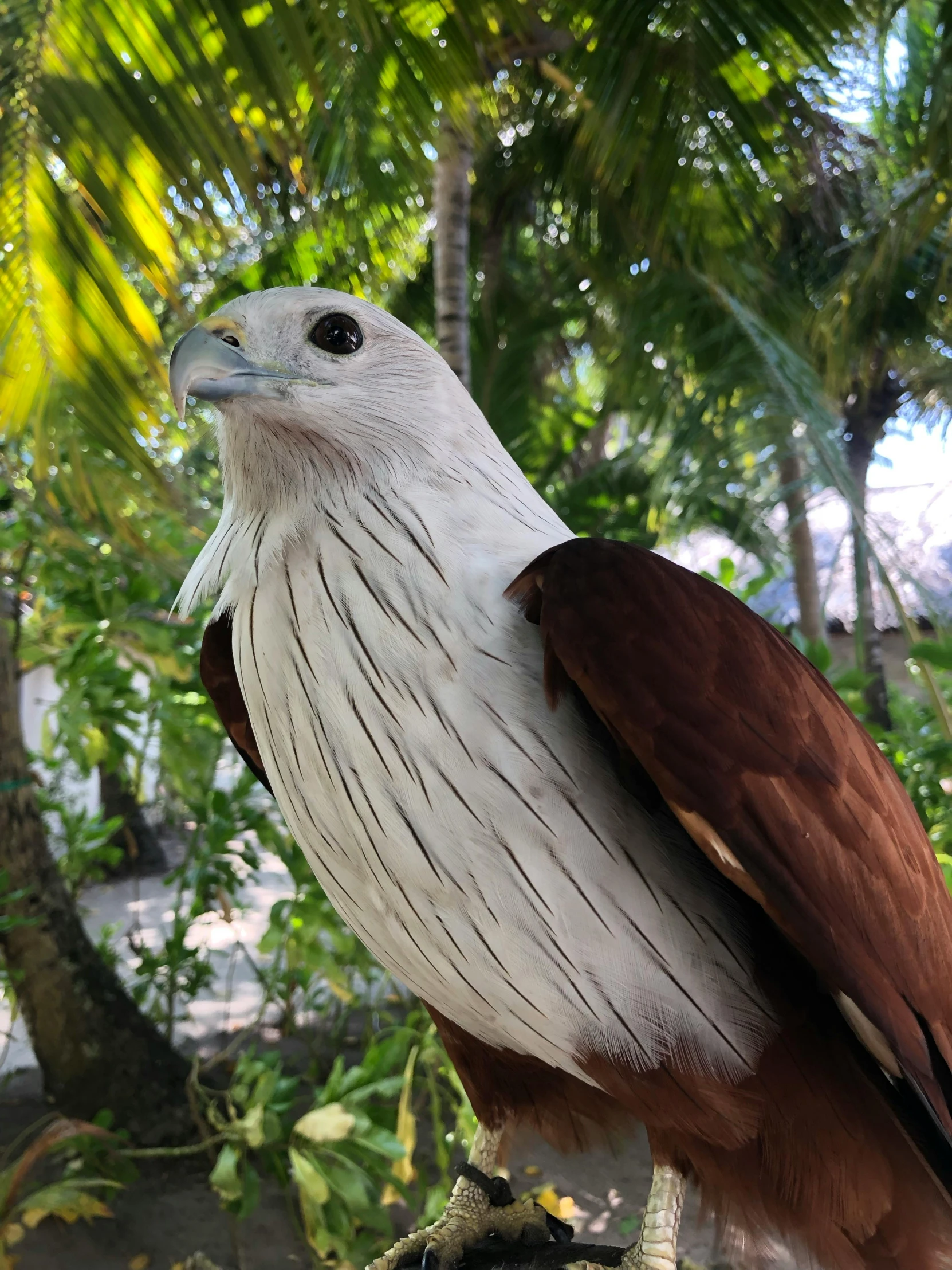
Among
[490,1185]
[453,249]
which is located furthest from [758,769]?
[453,249]

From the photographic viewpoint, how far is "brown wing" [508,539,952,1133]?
0.68 meters

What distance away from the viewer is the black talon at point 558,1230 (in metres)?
1.08

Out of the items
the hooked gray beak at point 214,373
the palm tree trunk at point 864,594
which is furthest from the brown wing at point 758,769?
the palm tree trunk at point 864,594

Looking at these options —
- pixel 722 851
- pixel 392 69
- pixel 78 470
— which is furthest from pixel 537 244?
pixel 722 851

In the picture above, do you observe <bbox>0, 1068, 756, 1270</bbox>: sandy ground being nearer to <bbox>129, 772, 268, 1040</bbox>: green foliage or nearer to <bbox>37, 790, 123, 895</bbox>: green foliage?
<bbox>129, 772, 268, 1040</bbox>: green foliage

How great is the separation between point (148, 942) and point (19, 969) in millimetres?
2368

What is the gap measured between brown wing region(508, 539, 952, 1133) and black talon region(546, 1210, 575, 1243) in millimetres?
570

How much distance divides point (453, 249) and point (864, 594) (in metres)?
1.53

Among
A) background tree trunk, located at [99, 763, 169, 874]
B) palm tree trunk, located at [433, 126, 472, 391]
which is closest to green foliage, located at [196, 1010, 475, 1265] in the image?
palm tree trunk, located at [433, 126, 472, 391]

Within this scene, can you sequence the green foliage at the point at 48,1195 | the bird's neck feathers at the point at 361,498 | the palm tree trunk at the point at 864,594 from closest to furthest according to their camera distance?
the bird's neck feathers at the point at 361,498 < the green foliage at the point at 48,1195 < the palm tree trunk at the point at 864,594

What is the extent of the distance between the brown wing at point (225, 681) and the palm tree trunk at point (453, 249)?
150cm

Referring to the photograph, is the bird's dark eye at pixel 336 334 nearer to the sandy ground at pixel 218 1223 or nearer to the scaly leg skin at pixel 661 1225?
the scaly leg skin at pixel 661 1225

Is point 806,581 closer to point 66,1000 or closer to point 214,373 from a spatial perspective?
point 66,1000

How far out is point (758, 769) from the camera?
70 cm
